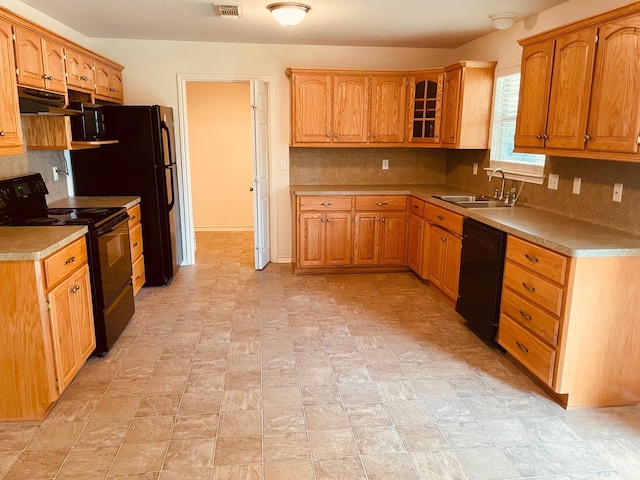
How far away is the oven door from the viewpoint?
3073 millimetres

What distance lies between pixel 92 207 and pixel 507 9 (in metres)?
3.56

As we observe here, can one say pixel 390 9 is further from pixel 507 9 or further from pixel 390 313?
pixel 390 313

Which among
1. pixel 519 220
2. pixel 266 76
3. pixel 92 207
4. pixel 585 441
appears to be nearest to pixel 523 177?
pixel 519 220

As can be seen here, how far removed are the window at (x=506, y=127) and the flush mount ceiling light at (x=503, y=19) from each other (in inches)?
16.6

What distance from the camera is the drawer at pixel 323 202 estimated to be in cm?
478

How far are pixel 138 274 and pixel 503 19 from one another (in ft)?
12.3

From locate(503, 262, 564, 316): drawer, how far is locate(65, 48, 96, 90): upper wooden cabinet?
11.1 feet

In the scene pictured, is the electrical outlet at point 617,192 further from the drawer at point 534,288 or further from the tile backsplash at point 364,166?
the tile backsplash at point 364,166

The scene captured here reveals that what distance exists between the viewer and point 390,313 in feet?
12.9

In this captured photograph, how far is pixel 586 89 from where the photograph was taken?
2.66 meters

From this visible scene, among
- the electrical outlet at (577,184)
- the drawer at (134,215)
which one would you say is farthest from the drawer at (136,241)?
the electrical outlet at (577,184)

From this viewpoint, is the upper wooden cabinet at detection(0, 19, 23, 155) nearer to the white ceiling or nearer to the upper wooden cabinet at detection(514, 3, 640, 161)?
the white ceiling

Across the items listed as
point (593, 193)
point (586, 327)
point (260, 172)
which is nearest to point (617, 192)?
point (593, 193)

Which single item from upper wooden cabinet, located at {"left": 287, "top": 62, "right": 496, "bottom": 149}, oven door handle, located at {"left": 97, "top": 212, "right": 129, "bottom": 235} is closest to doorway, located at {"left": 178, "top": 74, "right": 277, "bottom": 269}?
upper wooden cabinet, located at {"left": 287, "top": 62, "right": 496, "bottom": 149}
